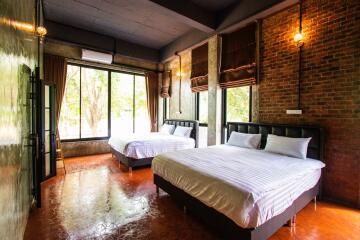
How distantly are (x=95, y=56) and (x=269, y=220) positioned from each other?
5.83 metres

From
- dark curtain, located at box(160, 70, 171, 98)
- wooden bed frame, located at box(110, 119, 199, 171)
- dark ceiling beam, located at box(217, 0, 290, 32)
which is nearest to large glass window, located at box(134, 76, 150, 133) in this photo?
dark curtain, located at box(160, 70, 171, 98)

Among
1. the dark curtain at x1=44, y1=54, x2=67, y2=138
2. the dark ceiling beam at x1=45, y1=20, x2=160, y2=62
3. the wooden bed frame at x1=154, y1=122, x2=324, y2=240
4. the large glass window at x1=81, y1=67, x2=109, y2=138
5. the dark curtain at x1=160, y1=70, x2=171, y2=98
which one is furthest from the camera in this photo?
the dark curtain at x1=160, y1=70, x2=171, y2=98

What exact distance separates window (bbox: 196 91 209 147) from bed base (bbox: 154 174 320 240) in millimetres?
2975

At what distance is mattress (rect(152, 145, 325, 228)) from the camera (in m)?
1.73

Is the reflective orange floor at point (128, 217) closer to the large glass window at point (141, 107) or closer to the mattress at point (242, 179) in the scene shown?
the mattress at point (242, 179)

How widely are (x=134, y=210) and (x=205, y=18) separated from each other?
14.1 feet

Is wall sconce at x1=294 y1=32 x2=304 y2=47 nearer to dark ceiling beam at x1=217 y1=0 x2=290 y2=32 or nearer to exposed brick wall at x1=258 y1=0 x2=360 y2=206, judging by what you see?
exposed brick wall at x1=258 y1=0 x2=360 y2=206

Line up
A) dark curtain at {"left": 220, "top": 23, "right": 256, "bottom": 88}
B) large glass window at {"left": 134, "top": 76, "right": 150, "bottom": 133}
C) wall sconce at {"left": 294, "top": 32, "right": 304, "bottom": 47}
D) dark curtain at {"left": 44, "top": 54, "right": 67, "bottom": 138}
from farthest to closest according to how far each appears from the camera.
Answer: large glass window at {"left": 134, "top": 76, "right": 150, "bottom": 133} → dark curtain at {"left": 44, "top": 54, "right": 67, "bottom": 138} → dark curtain at {"left": 220, "top": 23, "right": 256, "bottom": 88} → wall sconce at {"left": 294, "top": 32, "right": 304, "bottom": 47}

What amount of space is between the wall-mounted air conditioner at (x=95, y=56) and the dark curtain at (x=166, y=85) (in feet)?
6.88

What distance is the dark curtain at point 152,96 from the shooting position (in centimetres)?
717

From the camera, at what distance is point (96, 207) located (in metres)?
2.80

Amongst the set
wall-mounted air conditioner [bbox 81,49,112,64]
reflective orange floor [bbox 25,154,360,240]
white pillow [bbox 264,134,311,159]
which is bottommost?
reflective orange floor [bbox 25,154,360,240]

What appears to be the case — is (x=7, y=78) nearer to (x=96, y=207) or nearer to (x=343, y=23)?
(x=96, y=207)

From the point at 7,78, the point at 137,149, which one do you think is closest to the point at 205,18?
the point at 137,149
